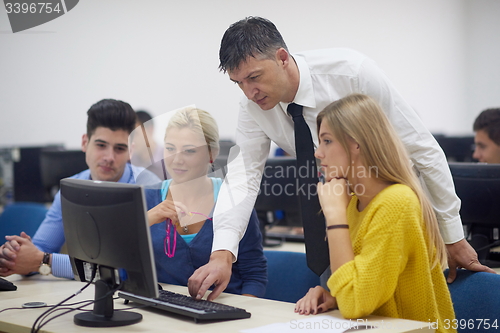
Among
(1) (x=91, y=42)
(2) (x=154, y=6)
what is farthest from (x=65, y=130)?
(2) (x=154, y=6)

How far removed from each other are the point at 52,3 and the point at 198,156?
3.10 meters

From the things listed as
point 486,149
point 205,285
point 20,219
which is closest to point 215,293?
point 205,285

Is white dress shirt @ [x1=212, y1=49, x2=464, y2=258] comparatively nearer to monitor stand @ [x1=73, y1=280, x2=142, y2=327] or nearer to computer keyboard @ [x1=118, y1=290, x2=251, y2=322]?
computer keyboard @ [x1=118, y1=290, x2=251, y2=322]

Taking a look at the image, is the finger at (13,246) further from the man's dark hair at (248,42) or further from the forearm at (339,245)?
the forearm at (339,245)

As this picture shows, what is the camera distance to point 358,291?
116 centimetres

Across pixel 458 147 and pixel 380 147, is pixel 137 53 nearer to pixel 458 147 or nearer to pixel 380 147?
pixel 458 147

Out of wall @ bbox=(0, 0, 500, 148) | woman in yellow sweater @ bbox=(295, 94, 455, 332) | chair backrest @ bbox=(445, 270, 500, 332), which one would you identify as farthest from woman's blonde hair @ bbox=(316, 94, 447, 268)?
wall @ bbox=(0, 0, 500, 148)

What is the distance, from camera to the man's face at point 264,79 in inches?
60.0

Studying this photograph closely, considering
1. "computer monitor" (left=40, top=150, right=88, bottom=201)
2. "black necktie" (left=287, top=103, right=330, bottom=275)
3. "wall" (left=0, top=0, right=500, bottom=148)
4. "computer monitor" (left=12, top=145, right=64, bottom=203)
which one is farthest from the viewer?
"wall" (left=0, top=0, right=500, bottom=148)

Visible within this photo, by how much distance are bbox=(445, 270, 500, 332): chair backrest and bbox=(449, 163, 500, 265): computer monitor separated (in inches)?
24.6

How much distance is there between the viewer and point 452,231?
145 centimetres

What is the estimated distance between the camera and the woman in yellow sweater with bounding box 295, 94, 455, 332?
1.19 metres

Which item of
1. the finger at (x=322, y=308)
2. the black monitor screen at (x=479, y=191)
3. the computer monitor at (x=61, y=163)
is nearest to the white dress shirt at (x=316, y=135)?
the finger at (x=322, y=308)

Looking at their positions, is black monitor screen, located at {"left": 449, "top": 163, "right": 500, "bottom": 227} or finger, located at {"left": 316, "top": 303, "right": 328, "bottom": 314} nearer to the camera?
finger, located at {"left": 316, "top": 303, "right": 328, "bottom": 314}
